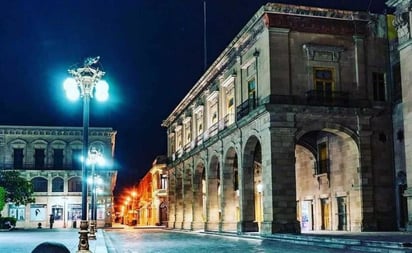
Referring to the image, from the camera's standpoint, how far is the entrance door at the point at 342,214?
3215 cm

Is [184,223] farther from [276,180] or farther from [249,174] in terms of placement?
[276,180]

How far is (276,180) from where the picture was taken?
29.5 meters

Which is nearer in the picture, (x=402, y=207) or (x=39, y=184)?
(x=402, y=207)

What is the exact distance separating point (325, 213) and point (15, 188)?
39762 millimetres

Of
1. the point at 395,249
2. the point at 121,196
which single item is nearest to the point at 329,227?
the point at 395,249

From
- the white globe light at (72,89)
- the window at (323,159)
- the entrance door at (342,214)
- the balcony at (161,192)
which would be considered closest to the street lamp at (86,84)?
the white globe light at (72,89)

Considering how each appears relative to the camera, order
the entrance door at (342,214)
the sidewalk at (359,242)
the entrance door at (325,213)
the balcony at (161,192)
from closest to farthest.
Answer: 1. the sidewalk at (359,242)
2. the entrance door at (342,214)
3. the entrance door at (325,213)
4. the balcony at (161,192)

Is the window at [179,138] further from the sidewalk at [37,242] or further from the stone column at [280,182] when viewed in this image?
the stone column at [280,182]

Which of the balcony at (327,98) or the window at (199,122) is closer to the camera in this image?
the balcony at (327,98)

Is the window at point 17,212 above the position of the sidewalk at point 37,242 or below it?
above

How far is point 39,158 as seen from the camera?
239 feet

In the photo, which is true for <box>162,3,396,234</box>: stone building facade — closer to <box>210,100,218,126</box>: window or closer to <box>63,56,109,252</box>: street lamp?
<box>210,100,218,126</box>: window

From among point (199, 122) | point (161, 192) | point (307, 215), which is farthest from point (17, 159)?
point (307, 215)

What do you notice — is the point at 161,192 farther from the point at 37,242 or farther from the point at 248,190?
the point at 37,242
